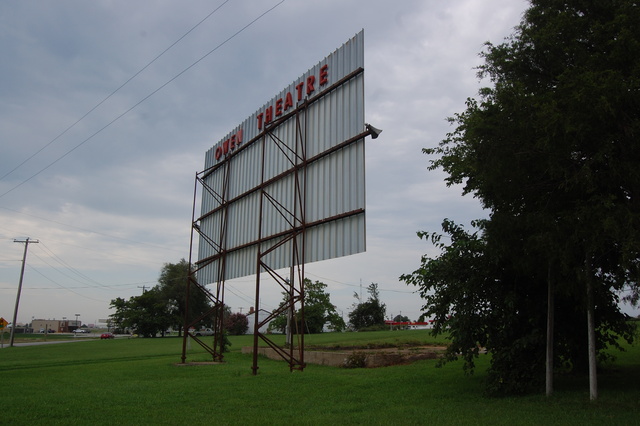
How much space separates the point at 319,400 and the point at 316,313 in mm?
47315

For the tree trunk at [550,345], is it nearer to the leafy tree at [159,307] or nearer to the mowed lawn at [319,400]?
the mowed lawn at [319,400]

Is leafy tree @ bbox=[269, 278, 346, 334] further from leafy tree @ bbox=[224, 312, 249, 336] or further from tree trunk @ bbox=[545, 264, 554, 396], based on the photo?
tree trunk @ bbox=[545, 264, 554, 396]

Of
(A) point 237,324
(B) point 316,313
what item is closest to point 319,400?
(B) point 316,313

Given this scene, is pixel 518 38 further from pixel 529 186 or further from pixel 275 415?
pixel 275 415

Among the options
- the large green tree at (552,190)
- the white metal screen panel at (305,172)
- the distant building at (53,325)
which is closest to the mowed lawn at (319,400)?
the large green tree at (552,190)

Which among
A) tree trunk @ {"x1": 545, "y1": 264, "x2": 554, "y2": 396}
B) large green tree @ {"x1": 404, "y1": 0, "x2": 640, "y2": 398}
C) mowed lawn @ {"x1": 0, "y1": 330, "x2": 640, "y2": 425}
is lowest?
mowed lawn @ {"x1": 0, "y1": 330, "x2": 640, "y2": 425}

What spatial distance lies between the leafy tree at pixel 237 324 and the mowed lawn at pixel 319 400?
55.1 meters

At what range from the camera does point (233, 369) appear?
19703mm

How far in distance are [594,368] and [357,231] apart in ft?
24.6

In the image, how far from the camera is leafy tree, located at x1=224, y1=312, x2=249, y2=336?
71750 millimetres

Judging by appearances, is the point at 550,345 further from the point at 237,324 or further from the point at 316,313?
the point at 237,324

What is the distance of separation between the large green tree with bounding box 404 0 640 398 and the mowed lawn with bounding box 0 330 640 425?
1.01 m

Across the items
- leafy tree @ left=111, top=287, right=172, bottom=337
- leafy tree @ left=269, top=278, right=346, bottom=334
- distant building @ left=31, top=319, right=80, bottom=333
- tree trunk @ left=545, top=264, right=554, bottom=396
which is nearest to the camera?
tree trunk @ left=545, top=264, right=554, bottom=396

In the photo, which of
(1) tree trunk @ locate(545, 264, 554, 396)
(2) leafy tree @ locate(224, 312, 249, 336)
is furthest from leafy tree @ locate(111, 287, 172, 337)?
(1) tree trunk @ locate(545, 264, 554, 396)
